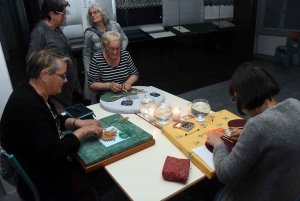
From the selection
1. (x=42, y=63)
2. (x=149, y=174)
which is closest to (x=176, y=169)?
(x=149, y=174)

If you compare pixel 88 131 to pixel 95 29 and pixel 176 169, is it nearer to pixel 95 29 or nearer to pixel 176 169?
pixel 176 169

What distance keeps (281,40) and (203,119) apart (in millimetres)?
6002

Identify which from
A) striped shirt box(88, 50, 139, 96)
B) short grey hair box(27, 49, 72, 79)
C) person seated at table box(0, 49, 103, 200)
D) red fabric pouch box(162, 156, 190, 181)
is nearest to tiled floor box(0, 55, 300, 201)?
red fabric pouch box(162, 156, 190, 181)

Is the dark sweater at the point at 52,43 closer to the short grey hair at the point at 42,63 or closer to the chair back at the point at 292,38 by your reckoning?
the short grey hair at the point at 42,63

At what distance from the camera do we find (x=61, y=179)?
1.31 m

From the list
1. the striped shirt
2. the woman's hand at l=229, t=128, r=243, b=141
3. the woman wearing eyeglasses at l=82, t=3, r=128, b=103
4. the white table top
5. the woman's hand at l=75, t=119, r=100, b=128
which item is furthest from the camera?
the woman wearing eyeglasses at l=82, t=3, r=128, b=103

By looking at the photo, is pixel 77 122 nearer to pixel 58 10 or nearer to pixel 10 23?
pixel 58 10

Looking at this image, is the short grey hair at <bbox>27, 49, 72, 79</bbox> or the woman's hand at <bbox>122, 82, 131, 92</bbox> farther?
the woman's hand at <bbox>122, 82, 131, 92</bbox>

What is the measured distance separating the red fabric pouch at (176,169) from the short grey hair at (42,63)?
766 mm

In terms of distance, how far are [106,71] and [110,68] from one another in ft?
0.15

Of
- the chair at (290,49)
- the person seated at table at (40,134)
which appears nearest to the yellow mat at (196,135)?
the person seated at table at (40,134)

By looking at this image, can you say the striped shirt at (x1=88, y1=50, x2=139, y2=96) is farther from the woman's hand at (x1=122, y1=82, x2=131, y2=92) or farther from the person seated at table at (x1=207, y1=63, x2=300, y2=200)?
the person seated at table at (x1=207, y1=63, x2=300, y2=200)

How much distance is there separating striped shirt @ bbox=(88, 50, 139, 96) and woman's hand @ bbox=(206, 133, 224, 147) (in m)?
1.22

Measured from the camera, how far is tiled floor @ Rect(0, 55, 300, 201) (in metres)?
1.94
